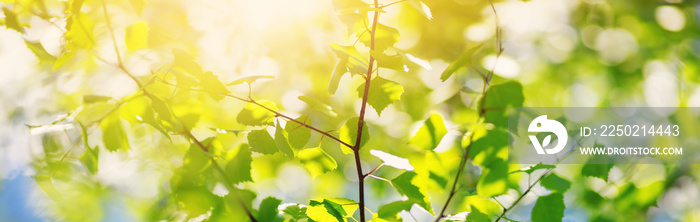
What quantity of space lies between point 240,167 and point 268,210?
2.9 inches

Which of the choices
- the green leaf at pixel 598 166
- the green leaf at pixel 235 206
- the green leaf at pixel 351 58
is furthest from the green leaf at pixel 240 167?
the green leaf at pixel 598 166

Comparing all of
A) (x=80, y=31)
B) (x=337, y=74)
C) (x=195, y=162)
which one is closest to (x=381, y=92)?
(x=337, y=74)

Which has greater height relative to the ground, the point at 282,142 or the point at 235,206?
the point at 282,142

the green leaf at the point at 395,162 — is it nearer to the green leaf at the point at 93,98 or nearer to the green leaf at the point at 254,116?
the green leaf at the point at 254,116

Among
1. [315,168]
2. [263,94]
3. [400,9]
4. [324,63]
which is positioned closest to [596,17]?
[400,9]

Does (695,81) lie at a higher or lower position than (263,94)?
higher

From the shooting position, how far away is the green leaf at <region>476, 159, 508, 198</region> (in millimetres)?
558

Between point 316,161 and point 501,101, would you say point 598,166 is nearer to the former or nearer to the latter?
point 501,101

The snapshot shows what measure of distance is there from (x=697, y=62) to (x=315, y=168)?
271cm

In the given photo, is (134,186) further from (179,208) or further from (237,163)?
(237,163)

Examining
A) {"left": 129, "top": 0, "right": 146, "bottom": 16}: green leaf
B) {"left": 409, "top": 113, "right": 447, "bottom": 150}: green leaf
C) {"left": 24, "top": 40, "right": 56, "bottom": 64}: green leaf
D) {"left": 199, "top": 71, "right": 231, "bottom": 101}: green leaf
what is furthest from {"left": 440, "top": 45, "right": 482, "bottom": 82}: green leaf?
{"left": 24, "top": 40, "right": 56, "bottom": 64}: green leaf

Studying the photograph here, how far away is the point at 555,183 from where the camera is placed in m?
0.62

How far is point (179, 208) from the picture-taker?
647mm

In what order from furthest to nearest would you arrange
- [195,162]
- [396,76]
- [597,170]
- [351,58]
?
1. [396,76]
2. [597,170]
3. [195,162]
4. [351,58]
